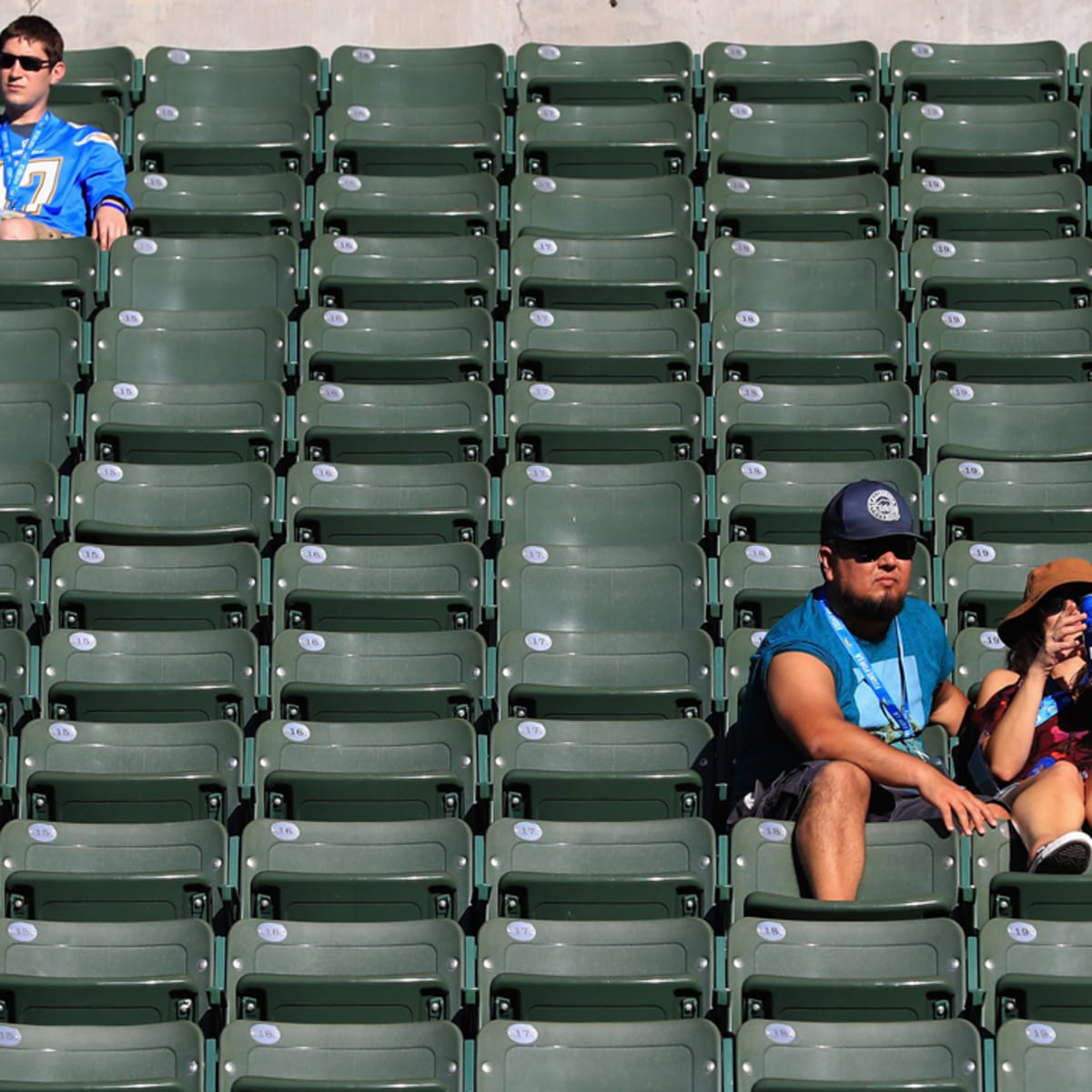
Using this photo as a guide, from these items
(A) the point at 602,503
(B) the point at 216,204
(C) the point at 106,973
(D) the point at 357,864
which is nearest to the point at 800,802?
(D) the point at 357,864

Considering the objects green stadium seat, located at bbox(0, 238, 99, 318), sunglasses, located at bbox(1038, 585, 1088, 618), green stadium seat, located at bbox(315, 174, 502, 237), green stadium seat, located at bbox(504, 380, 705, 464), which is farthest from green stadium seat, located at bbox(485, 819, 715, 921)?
green stadium seat, located at bbox(315, 174, 502, 237)

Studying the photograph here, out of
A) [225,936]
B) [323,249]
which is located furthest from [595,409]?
[225,936]

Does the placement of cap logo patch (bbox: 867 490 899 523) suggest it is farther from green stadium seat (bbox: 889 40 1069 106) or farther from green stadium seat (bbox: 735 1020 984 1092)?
green stadium seat (bbox: 889 40 1069 106)

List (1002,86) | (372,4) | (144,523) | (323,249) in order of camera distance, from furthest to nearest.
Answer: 1. (372,4)
2. (1002,86)
3. (323,249)
4. (144,523)

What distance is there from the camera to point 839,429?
687 cm

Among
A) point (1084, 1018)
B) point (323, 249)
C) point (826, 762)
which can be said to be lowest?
point (1084, 1018)

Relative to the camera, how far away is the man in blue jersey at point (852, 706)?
17.4 feet

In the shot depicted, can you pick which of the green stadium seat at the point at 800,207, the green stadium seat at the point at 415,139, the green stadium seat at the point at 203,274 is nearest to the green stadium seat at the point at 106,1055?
the green stadium seat at the point at 203,274

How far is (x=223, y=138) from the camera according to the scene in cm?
833

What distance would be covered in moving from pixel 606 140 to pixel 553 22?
3.61 feet

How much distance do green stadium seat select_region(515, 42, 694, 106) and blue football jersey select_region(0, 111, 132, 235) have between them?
4.93 feet

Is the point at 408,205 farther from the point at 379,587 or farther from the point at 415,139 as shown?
the point at 379,587

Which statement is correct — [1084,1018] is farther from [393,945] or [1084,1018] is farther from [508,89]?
[508,89]

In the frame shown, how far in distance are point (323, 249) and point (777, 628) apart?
8.41 feet
